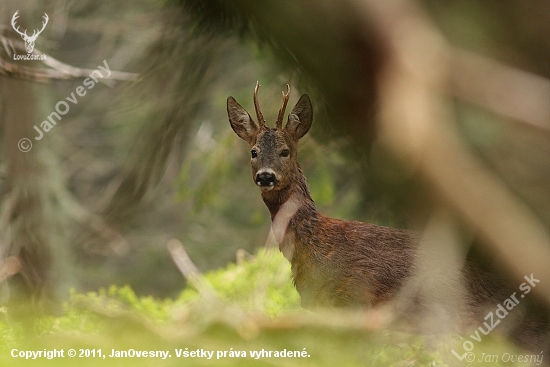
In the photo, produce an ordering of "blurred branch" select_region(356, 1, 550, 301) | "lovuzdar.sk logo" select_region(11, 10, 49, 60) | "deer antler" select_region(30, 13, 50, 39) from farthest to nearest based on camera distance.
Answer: "deer antler" select_region(30, 13, 50, 39) → "lovuzdar.sk logo" select_region(11, 10, 49, 60) → "blurred branch" select_region(356, 1, 550, 301)

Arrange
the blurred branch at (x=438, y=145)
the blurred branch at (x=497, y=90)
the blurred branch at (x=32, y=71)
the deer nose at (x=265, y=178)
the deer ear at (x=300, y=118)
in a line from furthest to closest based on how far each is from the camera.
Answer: the blurred branch at (x=32, y=71)
the deer nose at (x=265, y=178)
the deer ear at (x=300, y=118)
the blurred branch at (x=497, y=90)
the blurred branch at (x=438, y=145)

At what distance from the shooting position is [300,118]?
3.87m

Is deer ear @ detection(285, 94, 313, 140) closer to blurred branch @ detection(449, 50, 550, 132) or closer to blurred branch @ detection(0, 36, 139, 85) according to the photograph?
blurred branch @ detection(449, 50, 550, 132)

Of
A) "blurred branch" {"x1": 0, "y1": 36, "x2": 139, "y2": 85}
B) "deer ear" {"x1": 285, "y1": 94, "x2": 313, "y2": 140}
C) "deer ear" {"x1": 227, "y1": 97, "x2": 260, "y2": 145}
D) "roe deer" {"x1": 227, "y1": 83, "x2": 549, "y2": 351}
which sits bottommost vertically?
"roe deer" {"x1": 227, "y1": 83, "x2": 549, "y2": 351}

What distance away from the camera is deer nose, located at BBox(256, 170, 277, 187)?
3893mm

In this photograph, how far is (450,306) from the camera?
3.12 m

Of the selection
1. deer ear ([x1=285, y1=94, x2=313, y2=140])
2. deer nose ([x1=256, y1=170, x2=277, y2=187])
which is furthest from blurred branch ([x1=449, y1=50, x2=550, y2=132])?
deer nose ([x1=256, y1=170, x2=277, y2=187])

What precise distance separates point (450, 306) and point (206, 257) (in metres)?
8.74

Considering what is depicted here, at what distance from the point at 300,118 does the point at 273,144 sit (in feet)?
0.77

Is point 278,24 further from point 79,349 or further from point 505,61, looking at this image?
point 79,349

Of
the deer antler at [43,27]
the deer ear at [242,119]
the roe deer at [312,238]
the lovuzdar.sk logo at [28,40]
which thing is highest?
the deer antler at [43,27]

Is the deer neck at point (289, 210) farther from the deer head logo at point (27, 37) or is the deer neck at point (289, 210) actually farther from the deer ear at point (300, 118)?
the deer head logo at point (27, 37)

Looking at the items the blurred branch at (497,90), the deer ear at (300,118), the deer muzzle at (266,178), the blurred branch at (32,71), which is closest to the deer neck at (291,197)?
the deer muzzle at (266,178)

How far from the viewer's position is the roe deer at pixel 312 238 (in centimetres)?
392
